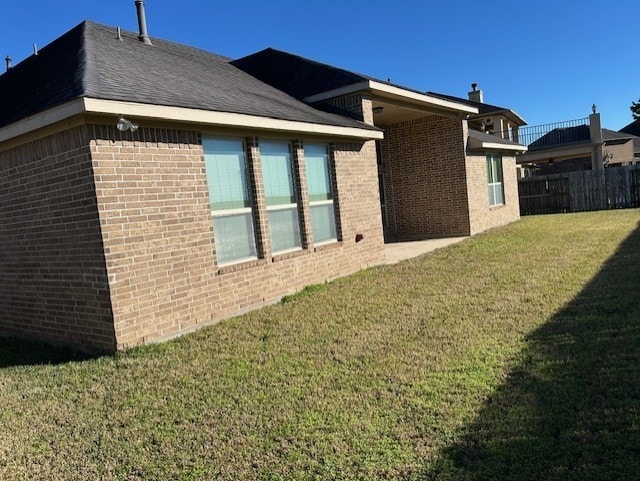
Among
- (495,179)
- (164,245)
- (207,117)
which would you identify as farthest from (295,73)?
A: (495,179)

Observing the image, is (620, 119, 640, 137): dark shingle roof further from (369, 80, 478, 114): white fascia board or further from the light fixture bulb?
the light fixture bulb

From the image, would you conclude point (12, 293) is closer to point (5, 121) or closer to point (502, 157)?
point (5, 121)

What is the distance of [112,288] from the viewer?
5.61 metres

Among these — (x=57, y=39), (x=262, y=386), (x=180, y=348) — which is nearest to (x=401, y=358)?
(x=262, y=386)

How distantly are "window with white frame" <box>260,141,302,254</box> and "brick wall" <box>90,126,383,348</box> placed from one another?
30cm

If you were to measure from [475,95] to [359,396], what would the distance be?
30194mm

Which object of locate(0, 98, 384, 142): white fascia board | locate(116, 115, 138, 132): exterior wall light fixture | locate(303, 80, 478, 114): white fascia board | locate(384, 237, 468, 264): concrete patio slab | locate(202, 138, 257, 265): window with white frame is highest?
locate(303, 80, 478, 114): white fascia board

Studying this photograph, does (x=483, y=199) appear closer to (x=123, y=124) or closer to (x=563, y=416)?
(x=123, y=124)

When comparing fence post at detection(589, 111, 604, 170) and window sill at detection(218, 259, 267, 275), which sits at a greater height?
fence post at detection(589, 111, 604, 170)

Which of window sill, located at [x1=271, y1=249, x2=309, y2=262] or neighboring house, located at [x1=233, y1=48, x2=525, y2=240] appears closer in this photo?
window sill, located at [x1=271, y1=249, x2=309, y2=262]

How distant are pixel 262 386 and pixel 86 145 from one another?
3231mm

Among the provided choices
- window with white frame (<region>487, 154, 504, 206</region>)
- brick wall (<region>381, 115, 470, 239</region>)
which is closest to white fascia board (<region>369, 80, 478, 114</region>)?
brick wall (<region>381, 115, 470, 239</region>)

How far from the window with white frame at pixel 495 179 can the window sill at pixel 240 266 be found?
Result: 1200 centimetres

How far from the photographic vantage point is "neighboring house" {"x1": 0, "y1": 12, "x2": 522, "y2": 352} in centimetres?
569
